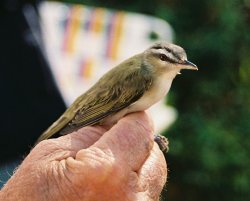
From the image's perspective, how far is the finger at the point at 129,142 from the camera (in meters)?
2.70

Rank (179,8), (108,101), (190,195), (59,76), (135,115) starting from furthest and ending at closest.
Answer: (179,8)
(190,195)
(59,76)
(108,101)
(135,115)

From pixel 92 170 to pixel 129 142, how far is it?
25 cm

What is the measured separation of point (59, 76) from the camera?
20.9 feet

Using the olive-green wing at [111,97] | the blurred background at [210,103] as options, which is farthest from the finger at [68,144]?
the blurred background at [210,103]

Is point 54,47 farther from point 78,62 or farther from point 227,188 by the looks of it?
point 227,188

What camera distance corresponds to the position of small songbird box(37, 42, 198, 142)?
131 inches

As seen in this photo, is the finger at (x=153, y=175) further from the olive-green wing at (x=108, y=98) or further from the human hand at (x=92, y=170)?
the olive-green wing at (x=108, y=98)

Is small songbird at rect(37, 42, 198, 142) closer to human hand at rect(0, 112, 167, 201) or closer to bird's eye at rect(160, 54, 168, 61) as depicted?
bird's eye at rect(160, 54, 168, 61)

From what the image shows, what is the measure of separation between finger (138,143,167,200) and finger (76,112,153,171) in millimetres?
44

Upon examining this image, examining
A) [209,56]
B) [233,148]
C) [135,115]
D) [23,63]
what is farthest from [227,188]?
[135,115]

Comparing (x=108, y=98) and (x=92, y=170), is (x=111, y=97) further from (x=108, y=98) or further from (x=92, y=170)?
(x=92, y=170)

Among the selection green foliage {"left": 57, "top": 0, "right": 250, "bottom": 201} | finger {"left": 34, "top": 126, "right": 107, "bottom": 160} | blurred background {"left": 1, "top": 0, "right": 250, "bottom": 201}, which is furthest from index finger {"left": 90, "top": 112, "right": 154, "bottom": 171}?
green foliage {"left": 57, "top": 0, "right": 250, "bottom": 201}

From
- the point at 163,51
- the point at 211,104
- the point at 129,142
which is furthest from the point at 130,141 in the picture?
the point at 211,104

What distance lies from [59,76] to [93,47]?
0.44 meters
